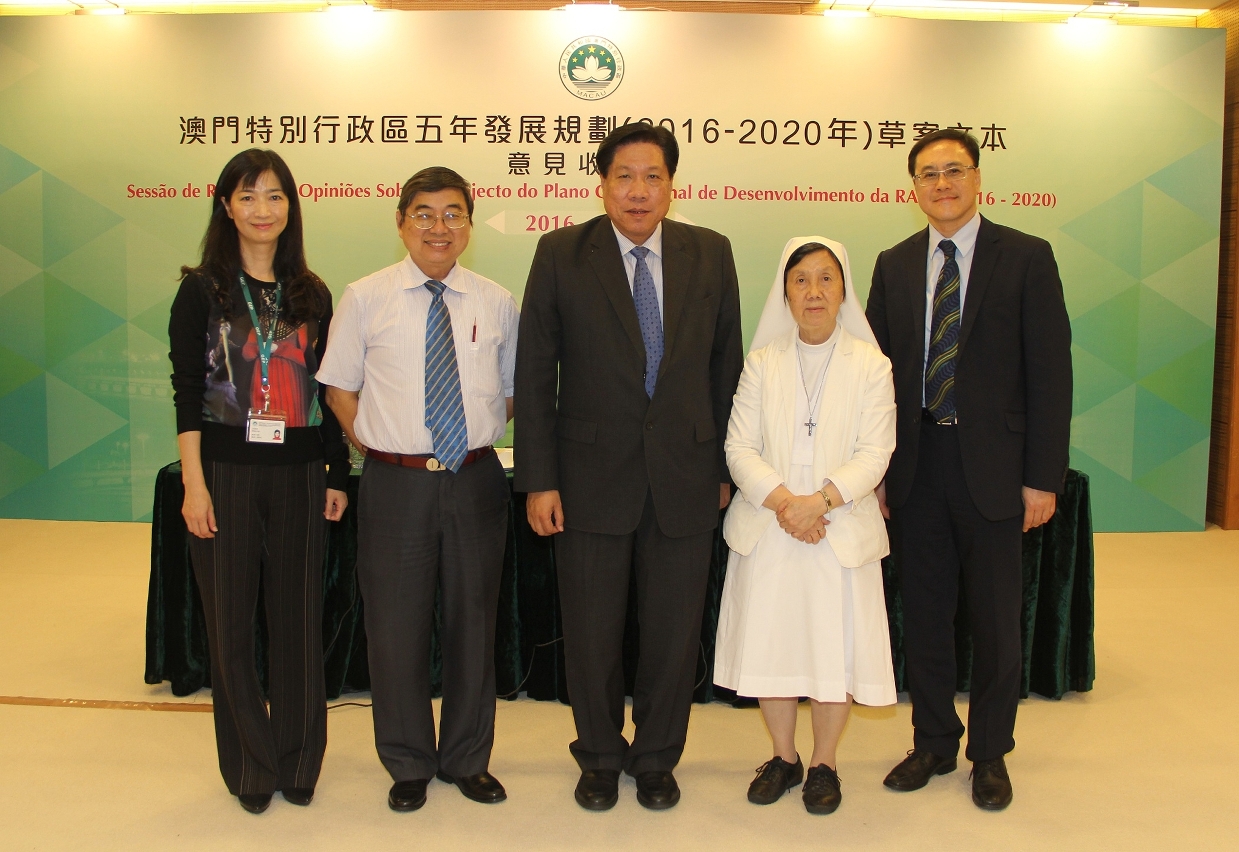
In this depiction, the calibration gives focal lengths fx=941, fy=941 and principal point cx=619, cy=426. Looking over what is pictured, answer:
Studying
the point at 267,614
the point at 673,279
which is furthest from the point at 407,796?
the point at 673,279

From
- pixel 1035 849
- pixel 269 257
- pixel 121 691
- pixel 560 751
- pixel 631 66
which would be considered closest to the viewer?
pixel 1035 849

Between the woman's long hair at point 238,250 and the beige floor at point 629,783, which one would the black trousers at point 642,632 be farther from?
the woman's long hair at point 238,250

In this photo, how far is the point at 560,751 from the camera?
9.93ft

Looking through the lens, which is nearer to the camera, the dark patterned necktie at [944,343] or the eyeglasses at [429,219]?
the eyeglasses at [429,219]

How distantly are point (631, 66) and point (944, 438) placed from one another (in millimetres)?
4065

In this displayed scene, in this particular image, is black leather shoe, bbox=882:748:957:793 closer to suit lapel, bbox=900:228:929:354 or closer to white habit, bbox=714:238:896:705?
white habit, bbox=714:238:896:705

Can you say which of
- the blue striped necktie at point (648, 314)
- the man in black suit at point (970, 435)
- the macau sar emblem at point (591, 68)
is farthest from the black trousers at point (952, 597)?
the macau sar emblem at point (591, 68)

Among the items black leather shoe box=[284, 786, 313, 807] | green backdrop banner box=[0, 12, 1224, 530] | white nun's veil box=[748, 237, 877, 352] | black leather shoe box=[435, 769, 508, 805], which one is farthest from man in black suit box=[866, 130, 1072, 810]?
green backdrop banner box=[0, 12, 1224, 530]

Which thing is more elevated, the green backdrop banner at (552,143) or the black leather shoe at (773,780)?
the green backdrop banner at (552,143)

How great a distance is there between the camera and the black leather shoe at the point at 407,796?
2.61 metres

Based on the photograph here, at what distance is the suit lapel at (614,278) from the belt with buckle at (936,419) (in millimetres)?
830

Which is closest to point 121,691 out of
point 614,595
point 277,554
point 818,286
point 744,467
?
point 277,554

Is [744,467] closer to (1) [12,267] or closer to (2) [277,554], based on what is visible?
(2) [277,554]

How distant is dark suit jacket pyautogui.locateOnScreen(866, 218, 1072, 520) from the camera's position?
2559 mm
